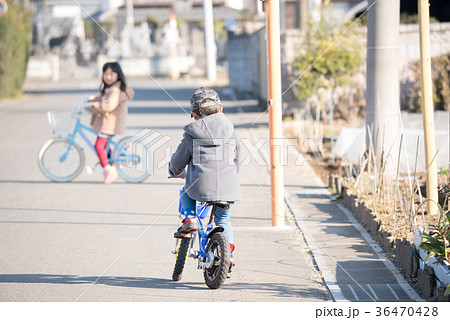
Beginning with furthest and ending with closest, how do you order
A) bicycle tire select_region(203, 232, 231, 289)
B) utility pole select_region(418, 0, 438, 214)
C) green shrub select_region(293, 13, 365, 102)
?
green shrub select_region(293, 13, 365, 102), utility pole select_region(418, 0, 438, 214), bicycle tire select_region(203, 232, 231, 289)

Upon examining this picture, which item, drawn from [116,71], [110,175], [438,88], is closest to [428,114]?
[116,71]

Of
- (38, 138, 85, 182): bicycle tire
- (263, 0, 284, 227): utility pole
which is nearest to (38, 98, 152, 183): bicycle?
(38, 138, 85, 182): bicycle tire

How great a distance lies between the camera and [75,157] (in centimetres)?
1033

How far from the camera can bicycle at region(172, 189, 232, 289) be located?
5.28m

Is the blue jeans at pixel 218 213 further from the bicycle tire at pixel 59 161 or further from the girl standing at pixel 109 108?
the bicycle tire at pixel 59 161

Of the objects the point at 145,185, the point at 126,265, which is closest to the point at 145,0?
the point at 145,185

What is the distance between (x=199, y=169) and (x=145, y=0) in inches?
2418

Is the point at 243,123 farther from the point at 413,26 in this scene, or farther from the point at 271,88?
the point at 271,88

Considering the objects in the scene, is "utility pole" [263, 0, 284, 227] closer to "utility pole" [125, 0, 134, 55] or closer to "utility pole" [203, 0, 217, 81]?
"utility pole" [203, 0, 217, 81]

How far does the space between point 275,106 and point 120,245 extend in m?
1.89

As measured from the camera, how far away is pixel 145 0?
6506 centimetres

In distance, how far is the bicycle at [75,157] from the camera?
10180 mm

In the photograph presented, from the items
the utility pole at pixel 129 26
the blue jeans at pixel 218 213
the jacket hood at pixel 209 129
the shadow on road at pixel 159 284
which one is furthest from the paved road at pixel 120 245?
the utility pole at pixel 129 26

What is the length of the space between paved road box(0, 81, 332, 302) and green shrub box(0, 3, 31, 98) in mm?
15497
